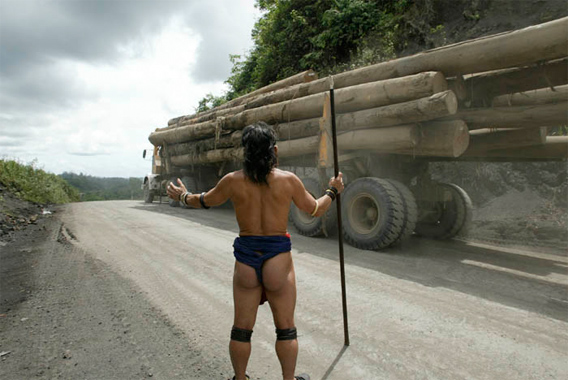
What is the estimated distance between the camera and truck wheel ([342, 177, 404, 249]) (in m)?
5.81

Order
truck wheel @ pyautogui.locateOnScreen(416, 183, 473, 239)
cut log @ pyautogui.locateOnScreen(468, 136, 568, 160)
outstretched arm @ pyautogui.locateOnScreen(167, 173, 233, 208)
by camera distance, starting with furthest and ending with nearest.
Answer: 1. truck wheel @ pyautogui.locateOnScreen(416, 183, 473, 239)
2. cut log @ pyautogui.locateOnScreen(468, 136, 568, 160)
3. outstretched arm @ pyautogui.locateOnScreen(167, 173, 233, 208)

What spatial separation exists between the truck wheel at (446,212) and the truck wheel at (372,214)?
4.92 feet

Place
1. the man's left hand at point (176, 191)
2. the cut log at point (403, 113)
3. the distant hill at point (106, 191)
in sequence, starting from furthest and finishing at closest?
the distant hill at point (106, 191) < the cut log at point (403, 113) < the man's left hand at point (176, 191)

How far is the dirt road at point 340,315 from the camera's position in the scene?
2539mm

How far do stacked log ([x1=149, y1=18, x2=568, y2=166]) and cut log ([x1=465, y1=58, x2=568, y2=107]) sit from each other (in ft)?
0.04

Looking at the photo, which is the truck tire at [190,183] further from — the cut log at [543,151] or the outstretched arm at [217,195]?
the outstretched arm at [217,195]

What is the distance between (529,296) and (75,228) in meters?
9.22

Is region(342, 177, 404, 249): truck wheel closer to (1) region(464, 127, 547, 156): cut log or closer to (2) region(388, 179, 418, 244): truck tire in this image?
(2) region(388, 179, 418, 244): truck tire

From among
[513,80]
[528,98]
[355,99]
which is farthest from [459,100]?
[355,99]

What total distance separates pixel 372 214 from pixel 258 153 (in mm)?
4715

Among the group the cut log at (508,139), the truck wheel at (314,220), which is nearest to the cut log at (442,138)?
the cut log at (508,139)

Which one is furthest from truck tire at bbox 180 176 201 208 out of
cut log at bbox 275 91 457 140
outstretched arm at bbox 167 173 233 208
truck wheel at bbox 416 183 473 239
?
outstretched arm at bbox 167 173 233 208

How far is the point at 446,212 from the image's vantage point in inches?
294

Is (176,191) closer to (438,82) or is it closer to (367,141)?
(367,141)
